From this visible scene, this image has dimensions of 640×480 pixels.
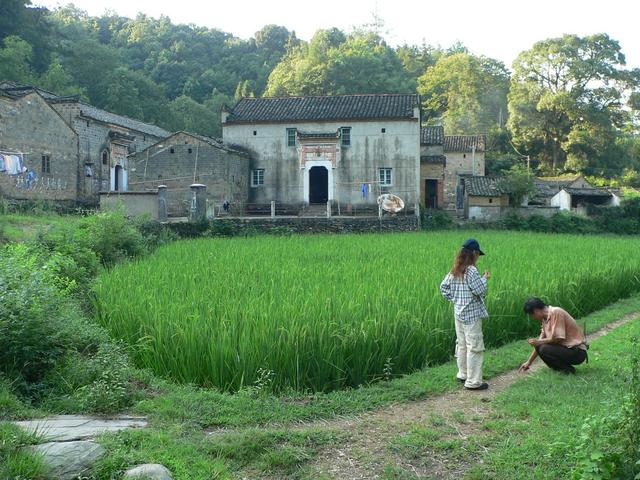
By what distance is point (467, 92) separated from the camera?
171 feet

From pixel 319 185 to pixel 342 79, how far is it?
2187 centimetres

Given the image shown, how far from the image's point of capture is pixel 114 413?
5.39 m

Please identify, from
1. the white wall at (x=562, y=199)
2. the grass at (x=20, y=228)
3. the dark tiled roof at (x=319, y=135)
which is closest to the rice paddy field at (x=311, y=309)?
the grass at (x=20, y=228)

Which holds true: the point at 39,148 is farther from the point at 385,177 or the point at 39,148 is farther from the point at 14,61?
the point at 385,177

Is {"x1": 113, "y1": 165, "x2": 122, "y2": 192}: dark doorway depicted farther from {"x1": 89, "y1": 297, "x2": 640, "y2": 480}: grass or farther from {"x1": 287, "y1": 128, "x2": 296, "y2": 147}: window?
{"x1": 89, "y1": 297, "x2": 640, "y2": 480}: grass

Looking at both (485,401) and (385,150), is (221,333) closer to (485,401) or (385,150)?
(485,401)

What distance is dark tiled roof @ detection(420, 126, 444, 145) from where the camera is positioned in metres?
Result: 35.7

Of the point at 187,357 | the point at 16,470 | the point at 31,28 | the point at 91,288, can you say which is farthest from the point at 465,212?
the point at 31,28

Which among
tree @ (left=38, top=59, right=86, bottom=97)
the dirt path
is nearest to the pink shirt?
the dirt path

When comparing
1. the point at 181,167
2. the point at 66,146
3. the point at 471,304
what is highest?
the point at 66,146

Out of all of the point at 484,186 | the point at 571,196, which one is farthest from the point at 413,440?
the point at 571,196

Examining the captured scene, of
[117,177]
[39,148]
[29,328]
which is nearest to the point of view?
[29,328]

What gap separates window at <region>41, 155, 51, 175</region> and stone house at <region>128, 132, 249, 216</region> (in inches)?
137

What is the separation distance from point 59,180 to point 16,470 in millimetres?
23808
